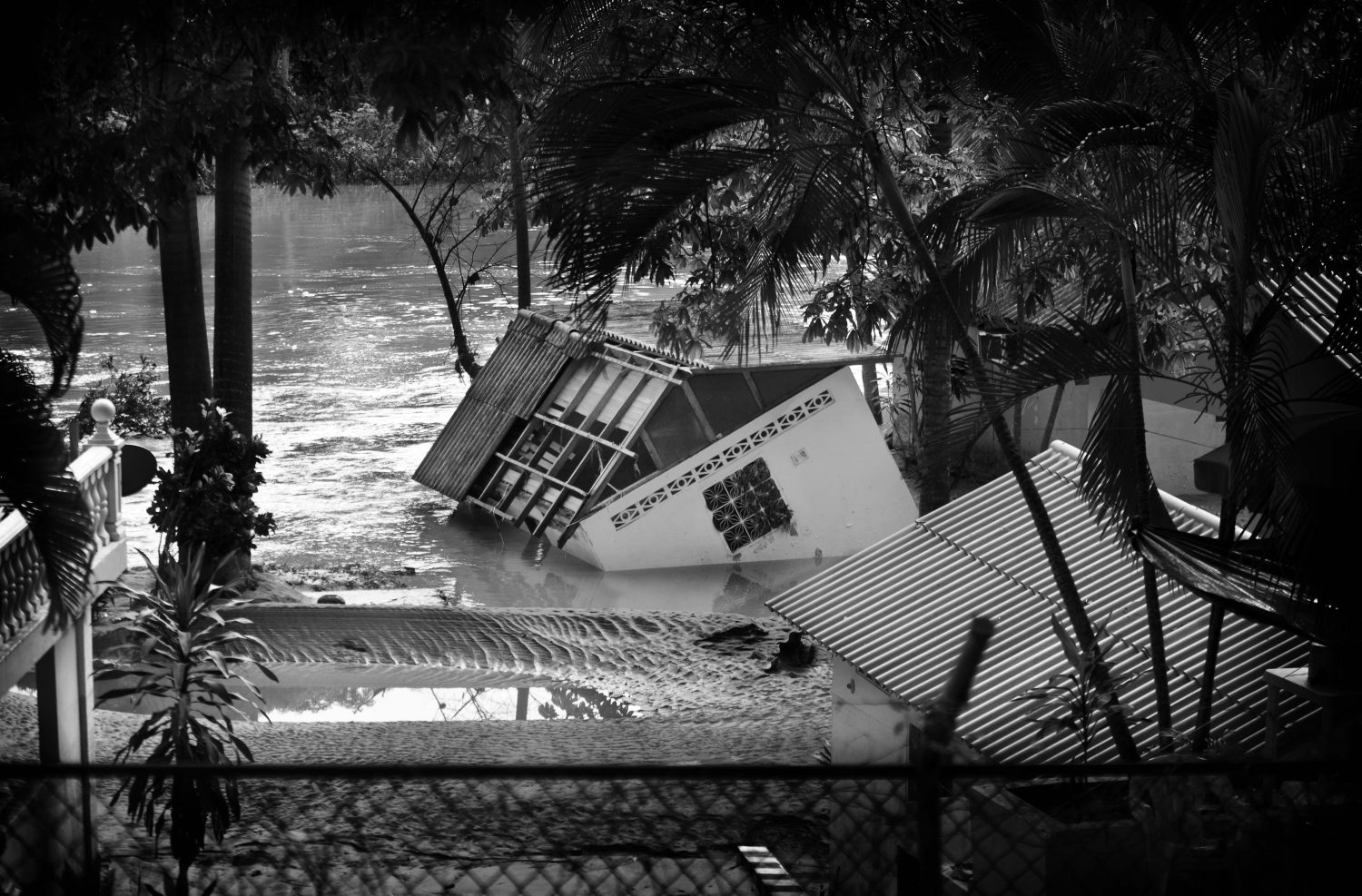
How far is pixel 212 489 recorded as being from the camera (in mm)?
14820

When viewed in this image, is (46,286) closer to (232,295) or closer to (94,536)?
(94,536)

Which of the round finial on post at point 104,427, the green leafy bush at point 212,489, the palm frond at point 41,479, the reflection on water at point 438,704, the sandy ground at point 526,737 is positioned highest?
the palm frond at point 41,479

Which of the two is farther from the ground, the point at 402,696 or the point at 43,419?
the point at 43,419

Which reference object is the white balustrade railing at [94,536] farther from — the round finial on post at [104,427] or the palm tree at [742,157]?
the palm tree at [742,157]

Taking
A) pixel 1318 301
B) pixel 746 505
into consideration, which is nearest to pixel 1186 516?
pixel 1318 301

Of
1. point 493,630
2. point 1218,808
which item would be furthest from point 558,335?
point 1218,808

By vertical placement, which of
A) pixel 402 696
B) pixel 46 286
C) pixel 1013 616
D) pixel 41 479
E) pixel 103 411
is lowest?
pixel 402 696

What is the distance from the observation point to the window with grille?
1900 cm

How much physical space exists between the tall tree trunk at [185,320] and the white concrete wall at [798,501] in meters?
5.31

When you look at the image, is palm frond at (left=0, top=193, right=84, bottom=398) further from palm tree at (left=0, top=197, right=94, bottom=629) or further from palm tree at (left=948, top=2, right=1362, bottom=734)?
palm tree at (left=948, top=2, right=1362, bottom=734)

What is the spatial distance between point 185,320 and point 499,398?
6081mm

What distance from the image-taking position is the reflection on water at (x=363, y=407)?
18.4 metres

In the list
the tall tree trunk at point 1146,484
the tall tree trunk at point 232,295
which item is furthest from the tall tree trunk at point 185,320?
the tall tree trunk at point 1146,484

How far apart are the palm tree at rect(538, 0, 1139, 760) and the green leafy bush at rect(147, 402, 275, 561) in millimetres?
8125
